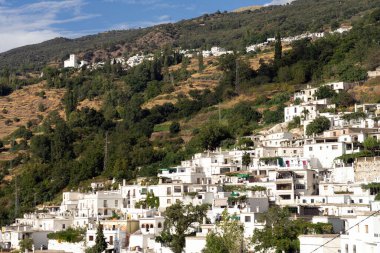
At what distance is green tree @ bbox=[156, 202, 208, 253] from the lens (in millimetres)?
40228

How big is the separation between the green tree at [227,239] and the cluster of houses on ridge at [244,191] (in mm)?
2136

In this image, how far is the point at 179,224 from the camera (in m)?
41.1

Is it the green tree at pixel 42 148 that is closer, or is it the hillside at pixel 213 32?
the green tree at pixel 42 148

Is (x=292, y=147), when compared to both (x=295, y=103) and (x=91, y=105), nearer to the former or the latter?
(x=295, y=103)

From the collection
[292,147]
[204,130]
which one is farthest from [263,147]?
[204,130]

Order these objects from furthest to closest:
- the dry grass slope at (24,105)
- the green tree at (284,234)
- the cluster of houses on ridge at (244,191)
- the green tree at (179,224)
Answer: the dry grass slope at (24,105)
the cluster of houses on ridge at (244,191)
the green tree at (179,224)
the green tree at (284,234)

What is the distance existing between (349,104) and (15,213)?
90.8 ft

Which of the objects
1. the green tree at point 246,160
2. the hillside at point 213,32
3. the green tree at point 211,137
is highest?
the hillside at point 213,32

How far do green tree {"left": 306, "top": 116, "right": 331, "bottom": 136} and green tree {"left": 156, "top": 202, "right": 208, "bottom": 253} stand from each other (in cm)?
1617

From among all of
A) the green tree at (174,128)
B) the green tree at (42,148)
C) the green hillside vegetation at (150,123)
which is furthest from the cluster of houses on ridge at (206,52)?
the green tree at (42,148)

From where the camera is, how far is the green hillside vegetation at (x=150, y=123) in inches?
2574

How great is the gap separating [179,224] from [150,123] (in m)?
37.8

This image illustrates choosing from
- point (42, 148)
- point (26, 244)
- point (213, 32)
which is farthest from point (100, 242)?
point (213, 32)

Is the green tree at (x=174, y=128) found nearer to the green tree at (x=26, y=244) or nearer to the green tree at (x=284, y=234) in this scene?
the green tree at (x=26, y=244)
